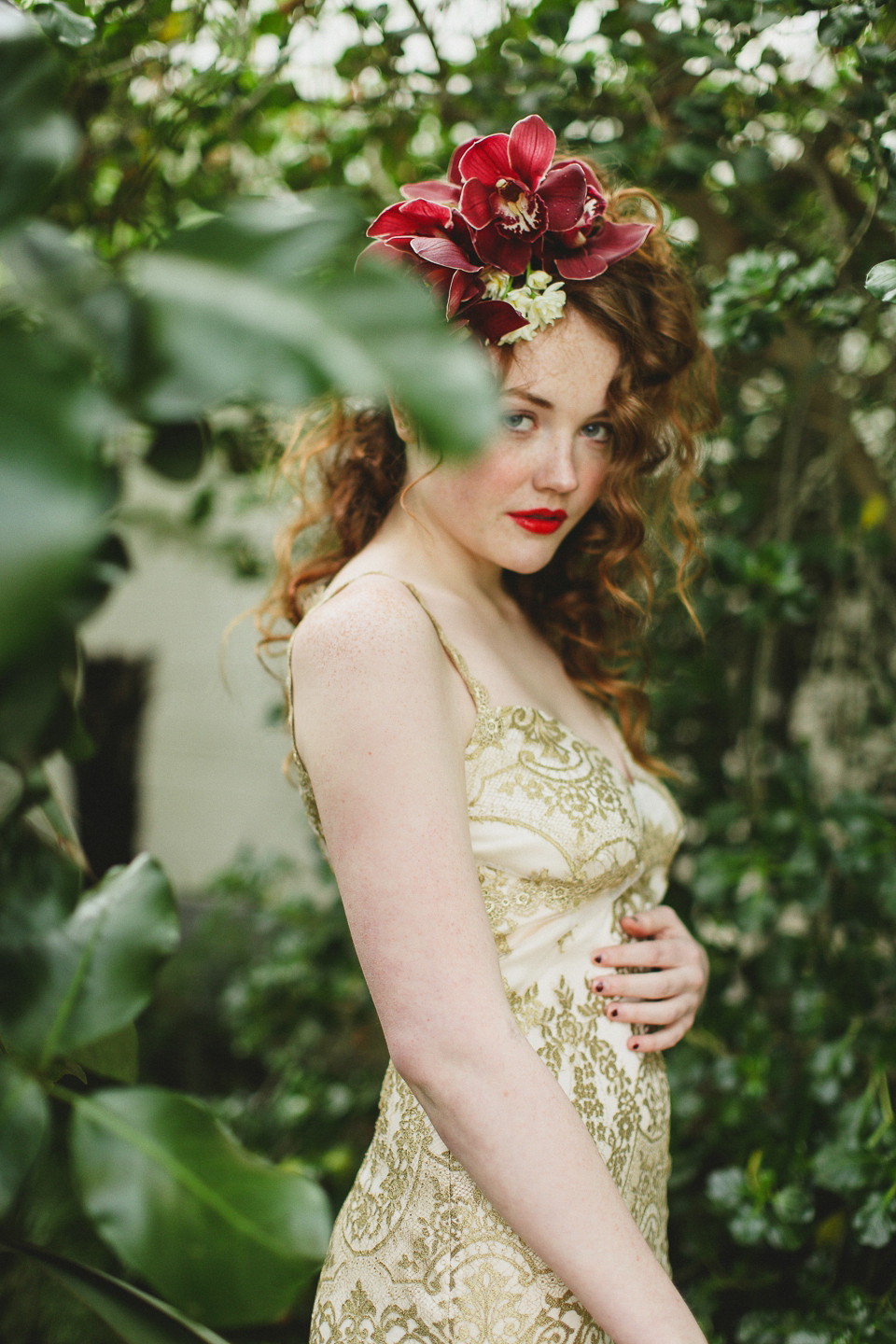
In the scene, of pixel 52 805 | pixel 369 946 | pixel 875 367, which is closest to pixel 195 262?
pixel 52 805

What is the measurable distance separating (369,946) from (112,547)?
0.52 m

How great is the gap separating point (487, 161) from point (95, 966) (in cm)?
93

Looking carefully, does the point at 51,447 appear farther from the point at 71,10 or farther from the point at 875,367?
the point at 875,367

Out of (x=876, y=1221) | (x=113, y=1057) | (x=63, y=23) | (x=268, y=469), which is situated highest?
(x=63, y=23)

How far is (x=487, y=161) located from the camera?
0.98 meters

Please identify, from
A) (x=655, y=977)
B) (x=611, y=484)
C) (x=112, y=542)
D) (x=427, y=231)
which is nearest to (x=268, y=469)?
(x=611, y=484)

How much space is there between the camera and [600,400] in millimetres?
1085

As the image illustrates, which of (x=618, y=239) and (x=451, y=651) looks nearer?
(x=451, y=651)

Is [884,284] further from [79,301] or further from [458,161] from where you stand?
→ [79,301]

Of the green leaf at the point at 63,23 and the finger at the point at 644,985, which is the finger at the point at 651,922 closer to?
the finger at the point at 644,985

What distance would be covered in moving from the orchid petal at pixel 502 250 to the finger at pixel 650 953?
79 centimetres

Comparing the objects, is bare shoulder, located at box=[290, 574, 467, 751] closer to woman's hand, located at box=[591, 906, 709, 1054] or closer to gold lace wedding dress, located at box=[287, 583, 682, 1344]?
gold lace wedding dress, located at box=[287, 583, 682, 1344]

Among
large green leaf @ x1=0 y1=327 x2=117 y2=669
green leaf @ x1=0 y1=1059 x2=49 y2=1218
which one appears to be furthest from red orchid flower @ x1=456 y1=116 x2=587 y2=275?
green leaf @ x1=0 y1=1059 x2=49 y2=1218

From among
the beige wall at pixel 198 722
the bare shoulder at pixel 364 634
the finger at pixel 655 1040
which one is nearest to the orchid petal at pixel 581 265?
the bare shoulder at pixel 364 634
